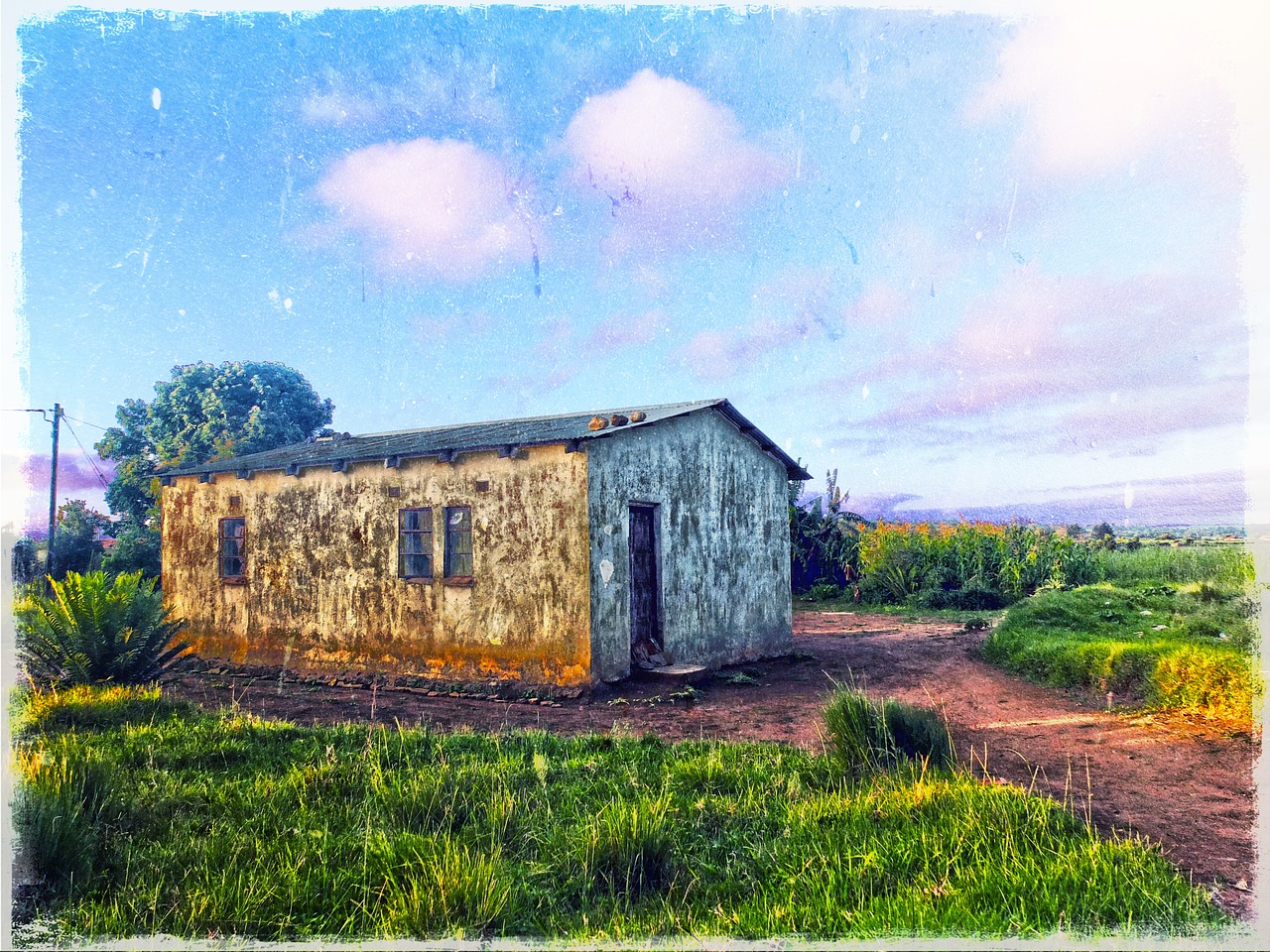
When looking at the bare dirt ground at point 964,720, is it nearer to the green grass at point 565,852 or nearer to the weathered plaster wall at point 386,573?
the weathered plaster wall at point 386,573

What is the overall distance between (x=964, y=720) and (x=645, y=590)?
15.5 feet

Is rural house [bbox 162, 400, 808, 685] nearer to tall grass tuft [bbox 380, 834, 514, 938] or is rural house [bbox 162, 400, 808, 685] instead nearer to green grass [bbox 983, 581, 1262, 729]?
green grass [bbox 983, 581, 1262, 729]

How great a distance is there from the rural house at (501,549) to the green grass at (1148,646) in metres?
4.29

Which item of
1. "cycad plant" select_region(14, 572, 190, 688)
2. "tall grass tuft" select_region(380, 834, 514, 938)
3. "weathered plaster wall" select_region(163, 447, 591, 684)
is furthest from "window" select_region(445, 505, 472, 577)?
"tall grass tuft" select_region(380, 834, 514, 938)

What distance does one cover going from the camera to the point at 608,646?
10.8 metres

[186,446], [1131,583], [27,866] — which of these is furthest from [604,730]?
[186,446]

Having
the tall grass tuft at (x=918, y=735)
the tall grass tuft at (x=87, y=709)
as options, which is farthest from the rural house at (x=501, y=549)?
the tall grass tuft at (x=918, y=735)

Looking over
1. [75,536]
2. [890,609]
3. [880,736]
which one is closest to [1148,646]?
[880,736]

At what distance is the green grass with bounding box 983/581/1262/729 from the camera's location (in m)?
8.32

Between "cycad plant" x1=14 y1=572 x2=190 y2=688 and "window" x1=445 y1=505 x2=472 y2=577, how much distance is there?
3859 millimetres

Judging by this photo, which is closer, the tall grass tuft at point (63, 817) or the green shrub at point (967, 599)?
the tall grass tuft at point (63, 817)

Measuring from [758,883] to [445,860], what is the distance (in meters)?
1.54

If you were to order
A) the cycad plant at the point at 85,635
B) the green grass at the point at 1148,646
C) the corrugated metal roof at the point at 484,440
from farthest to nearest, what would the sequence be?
the corrugated metal roof at the point at 484,440 → the cycad plant at the point at 85,635 → the green grass at the point at 1148,646

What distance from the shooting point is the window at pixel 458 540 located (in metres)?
11.8
